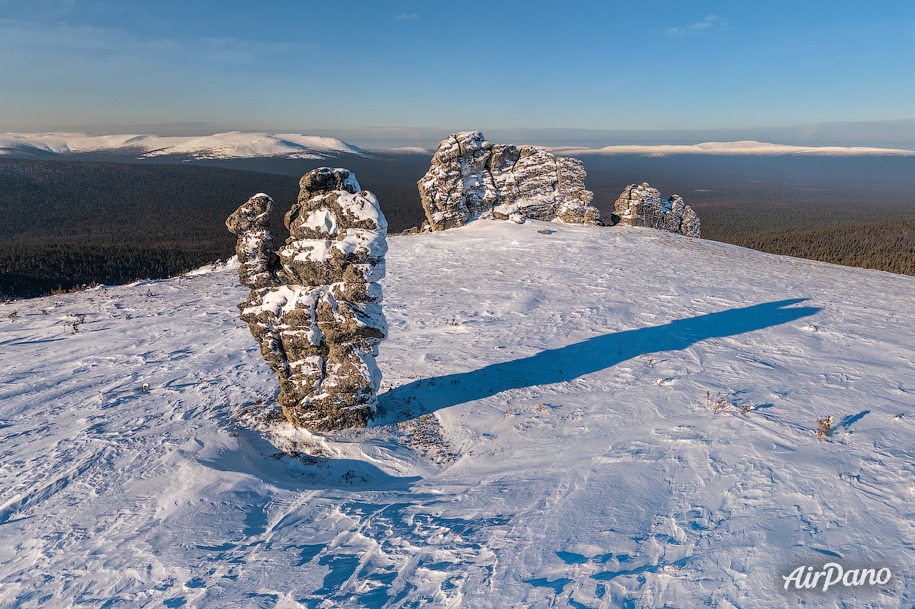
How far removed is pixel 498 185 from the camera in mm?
40469

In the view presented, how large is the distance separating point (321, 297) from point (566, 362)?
755cm

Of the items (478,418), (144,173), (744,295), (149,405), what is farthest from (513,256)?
(144,173)

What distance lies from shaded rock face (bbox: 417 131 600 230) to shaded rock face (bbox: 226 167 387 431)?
1107 inches

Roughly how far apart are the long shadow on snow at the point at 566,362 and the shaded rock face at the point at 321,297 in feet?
5.15

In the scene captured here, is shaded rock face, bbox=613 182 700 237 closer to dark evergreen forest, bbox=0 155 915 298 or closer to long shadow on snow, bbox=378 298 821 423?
dark evergreen forest, bbox=0 155 915 298

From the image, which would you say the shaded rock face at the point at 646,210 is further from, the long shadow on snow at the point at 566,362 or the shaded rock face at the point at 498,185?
the long shadow on snow at the point at 566,362

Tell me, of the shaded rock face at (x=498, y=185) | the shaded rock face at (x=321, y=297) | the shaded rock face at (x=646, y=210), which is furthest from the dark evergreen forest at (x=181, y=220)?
the shaded rock face at (x=321, y=297)

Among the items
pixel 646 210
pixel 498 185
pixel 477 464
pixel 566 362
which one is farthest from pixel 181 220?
pixel 477 464

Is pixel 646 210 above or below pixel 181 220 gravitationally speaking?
above

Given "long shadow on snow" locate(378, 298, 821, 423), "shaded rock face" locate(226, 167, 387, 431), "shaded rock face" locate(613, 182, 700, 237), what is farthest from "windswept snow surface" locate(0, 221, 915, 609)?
"shaded rock face" locate(613, 182, 700, 237)

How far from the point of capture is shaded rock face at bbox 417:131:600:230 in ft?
129

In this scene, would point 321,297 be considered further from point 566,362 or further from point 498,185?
point 498,185

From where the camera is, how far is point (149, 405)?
11.8 meters

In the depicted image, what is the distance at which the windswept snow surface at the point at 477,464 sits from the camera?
6.24 metres
